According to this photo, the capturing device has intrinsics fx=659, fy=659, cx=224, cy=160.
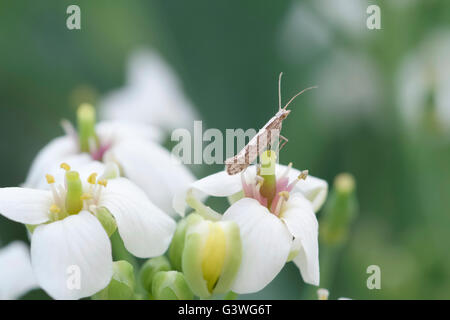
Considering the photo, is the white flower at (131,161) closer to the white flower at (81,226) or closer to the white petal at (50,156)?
the white petal at (50,156)

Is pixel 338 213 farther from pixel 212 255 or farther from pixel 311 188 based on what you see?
pixel 212 255

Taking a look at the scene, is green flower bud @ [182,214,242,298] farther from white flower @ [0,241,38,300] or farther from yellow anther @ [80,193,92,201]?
white flower @ [0,241,38,300]

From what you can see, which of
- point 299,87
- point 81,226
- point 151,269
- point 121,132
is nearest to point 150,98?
point 299,87

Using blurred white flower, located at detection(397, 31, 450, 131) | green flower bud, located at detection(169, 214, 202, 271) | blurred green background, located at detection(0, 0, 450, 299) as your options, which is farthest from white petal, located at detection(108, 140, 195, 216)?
blurred white flower, located at detection(397, 31, 450, 131)

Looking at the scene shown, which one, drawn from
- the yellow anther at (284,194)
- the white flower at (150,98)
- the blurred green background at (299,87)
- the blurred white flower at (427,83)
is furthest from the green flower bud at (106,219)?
the blurred white flower at (427,83)

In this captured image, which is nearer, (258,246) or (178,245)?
(258,246)

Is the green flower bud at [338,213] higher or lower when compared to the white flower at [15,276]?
higher

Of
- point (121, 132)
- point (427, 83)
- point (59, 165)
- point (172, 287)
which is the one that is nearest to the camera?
point (172, 287)
